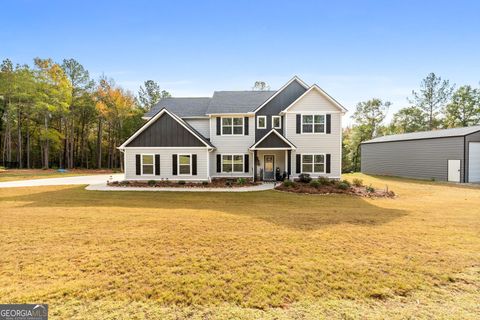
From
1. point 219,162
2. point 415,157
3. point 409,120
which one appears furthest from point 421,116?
point 219,162

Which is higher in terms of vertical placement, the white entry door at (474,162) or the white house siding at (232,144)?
the white house siding at (232,144)

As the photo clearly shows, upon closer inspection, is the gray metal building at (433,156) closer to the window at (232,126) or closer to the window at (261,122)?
the window at (261,122)

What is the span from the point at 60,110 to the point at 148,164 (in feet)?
86.3

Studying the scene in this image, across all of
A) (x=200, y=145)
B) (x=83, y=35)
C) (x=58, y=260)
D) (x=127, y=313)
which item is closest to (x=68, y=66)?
(x=83, y=35)

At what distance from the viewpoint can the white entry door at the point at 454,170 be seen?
21319 mm

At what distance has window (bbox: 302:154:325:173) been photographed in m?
19.4

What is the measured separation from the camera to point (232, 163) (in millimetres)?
19984

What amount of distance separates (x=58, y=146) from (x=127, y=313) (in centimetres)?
4627

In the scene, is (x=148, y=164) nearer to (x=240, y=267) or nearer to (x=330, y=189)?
(x=330, y=189)

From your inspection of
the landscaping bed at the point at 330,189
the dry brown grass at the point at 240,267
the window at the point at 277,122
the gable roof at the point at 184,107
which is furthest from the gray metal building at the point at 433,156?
the gable roof at the point at 184,107

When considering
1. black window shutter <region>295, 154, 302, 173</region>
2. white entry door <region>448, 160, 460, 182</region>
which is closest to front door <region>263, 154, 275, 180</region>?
black window shutter <region>295, 154, 302, 173</region>

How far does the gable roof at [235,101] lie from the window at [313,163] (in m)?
6.36

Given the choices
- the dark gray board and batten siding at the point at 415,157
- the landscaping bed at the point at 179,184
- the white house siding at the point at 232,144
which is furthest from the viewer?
the dark gray board and batten siding at the point at 415,157

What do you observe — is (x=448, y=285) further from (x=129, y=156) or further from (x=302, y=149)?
(x=129, y=156)
